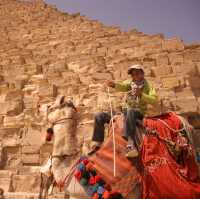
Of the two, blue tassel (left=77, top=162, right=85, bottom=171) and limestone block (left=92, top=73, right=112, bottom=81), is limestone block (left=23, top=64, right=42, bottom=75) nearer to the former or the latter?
limestone block (left=92, top=73, right=112, bottom=81)

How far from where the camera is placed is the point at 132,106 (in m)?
4.95

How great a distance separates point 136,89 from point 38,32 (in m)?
18.0

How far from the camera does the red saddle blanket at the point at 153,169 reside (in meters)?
4.08

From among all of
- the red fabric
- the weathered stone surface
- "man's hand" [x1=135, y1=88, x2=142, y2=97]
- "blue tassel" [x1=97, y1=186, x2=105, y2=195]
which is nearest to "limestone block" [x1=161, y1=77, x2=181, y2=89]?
the weathered stone surface

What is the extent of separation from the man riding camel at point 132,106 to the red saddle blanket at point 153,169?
154 millimetres

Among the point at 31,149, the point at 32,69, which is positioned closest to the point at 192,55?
the point at 32,69

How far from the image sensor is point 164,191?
160 inches

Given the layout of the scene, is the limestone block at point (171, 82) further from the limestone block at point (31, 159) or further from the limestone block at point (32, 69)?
the limestone block at point (32, 69)

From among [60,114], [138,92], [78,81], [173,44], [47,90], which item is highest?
[173,44]

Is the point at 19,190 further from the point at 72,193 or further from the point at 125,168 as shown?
the point at 125,168

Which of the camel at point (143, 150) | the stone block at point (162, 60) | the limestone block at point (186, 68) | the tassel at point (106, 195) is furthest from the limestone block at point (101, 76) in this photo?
the tassel at point (106, 195)

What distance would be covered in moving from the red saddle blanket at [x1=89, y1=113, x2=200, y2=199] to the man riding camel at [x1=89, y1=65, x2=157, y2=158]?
0.15 metres

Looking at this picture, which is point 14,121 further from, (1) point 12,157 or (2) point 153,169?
(2) point 153,169

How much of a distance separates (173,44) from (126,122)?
31.3 ft
